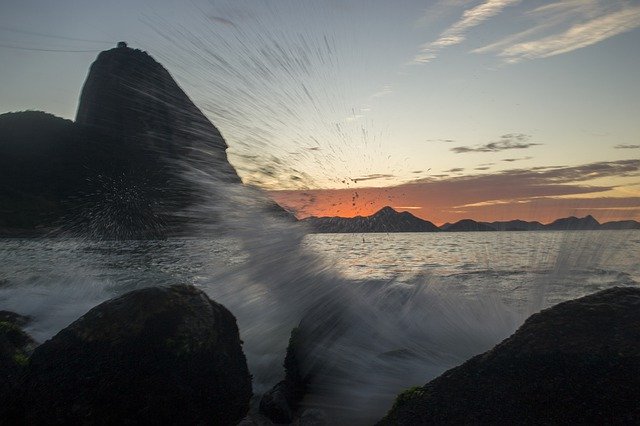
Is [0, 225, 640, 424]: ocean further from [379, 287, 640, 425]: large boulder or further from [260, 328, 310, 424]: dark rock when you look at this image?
[379, 287, 640, 425]: large boulder

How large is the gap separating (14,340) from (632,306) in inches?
413

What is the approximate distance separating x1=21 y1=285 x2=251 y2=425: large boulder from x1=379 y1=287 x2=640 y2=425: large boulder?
2294mm

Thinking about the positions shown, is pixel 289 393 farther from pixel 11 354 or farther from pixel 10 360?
pixel 11 354

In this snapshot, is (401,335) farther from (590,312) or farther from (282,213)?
(282,213)

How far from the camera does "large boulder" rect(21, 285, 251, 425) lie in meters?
4.75

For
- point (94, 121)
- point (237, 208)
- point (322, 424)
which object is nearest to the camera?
point (322, 424)

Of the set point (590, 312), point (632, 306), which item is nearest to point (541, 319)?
point (590, 312)

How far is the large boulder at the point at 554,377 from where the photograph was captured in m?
4.08

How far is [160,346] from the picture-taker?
513cm

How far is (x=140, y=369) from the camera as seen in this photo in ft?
16.2

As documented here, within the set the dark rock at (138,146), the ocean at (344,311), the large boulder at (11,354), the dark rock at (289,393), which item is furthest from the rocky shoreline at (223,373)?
the dark rock at (138,146)

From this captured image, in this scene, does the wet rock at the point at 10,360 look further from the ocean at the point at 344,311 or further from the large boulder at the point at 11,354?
the ocean at the point at 344,311

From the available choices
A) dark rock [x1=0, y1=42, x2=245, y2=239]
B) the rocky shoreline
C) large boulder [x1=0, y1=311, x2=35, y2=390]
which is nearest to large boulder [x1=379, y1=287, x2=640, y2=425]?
the rocky shoreline

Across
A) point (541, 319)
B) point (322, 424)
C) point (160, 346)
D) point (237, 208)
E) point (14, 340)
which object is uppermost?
point (237, 208)
